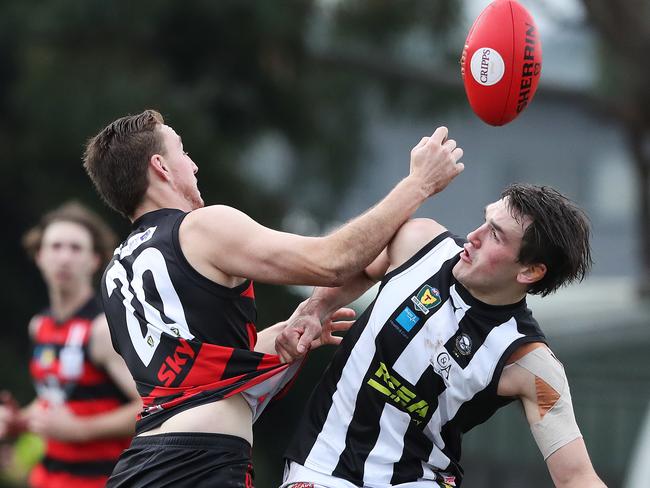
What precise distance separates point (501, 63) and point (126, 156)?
4.74ft

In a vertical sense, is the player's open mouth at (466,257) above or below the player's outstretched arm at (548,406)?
above

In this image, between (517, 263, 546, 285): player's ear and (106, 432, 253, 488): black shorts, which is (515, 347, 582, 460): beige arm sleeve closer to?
(517, 263, 546, 285): player's ear

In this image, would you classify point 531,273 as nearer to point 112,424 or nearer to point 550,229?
point 550,229

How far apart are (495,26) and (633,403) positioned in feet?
25.7

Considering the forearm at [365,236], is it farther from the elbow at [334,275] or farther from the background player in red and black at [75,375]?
the background player in red and black at [75,375]

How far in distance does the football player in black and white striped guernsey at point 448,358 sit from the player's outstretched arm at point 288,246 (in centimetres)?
19

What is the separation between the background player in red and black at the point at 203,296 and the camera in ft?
12.9

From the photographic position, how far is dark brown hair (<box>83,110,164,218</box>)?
4195 mm

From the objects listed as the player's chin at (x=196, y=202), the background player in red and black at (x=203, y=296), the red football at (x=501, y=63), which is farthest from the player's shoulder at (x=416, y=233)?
the player's chin at (x=196, y=202)

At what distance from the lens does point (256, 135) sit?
37.6 feet

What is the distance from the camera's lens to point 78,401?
20.9ft

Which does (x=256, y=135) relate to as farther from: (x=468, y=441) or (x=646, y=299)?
(x=646, y=299)

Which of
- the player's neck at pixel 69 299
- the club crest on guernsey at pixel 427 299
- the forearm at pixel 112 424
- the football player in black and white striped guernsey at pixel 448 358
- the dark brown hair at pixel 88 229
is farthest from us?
the dark brown hair at pixel 88 229

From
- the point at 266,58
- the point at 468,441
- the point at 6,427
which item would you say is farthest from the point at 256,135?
the point at 6,427
